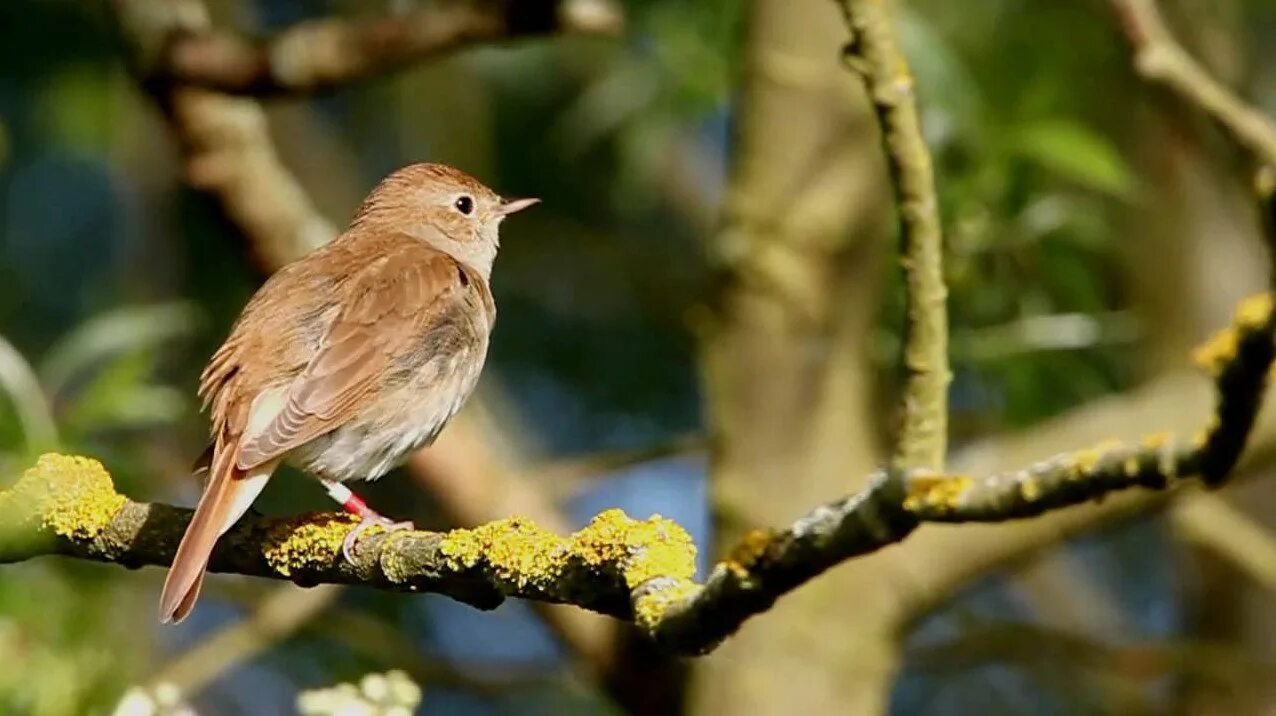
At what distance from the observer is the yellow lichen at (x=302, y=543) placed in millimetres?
2973

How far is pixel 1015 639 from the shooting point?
5773 millimetres

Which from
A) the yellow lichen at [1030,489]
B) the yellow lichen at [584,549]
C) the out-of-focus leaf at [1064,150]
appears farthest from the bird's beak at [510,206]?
the yellow lichen at [1030,489]

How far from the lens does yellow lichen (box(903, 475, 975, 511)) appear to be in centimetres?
185

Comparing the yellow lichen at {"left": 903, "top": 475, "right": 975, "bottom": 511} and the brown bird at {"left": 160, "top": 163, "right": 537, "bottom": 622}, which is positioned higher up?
the yellow lichen at {"left": 903, "top": 475, "right": 975, "bottom": 511}

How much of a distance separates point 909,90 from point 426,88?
5.05 m

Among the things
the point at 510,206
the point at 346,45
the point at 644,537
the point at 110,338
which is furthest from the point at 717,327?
the point at 644,537

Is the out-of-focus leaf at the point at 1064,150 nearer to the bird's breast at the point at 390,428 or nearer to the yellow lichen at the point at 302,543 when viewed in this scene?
the bird's breast at the point at 390,428

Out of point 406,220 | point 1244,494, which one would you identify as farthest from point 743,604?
point 1244,494

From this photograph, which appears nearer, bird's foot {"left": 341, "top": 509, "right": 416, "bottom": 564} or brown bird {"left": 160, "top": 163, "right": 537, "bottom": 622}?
bird's foot {"left": 341, "top": 509, "right": 416, "bottom": 564}

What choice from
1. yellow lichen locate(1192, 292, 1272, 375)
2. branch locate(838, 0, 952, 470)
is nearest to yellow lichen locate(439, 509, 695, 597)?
branch locate(838, 0, 952, 470)

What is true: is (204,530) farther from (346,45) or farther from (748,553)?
(346,45)

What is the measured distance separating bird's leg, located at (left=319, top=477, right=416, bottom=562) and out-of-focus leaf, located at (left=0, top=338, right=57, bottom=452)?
621 millimetres

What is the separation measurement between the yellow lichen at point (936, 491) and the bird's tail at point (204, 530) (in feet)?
5.19

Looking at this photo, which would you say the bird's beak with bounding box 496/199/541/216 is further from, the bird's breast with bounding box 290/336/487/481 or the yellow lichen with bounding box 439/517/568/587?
the yellow lichen with bounding box 439/517/568/587
